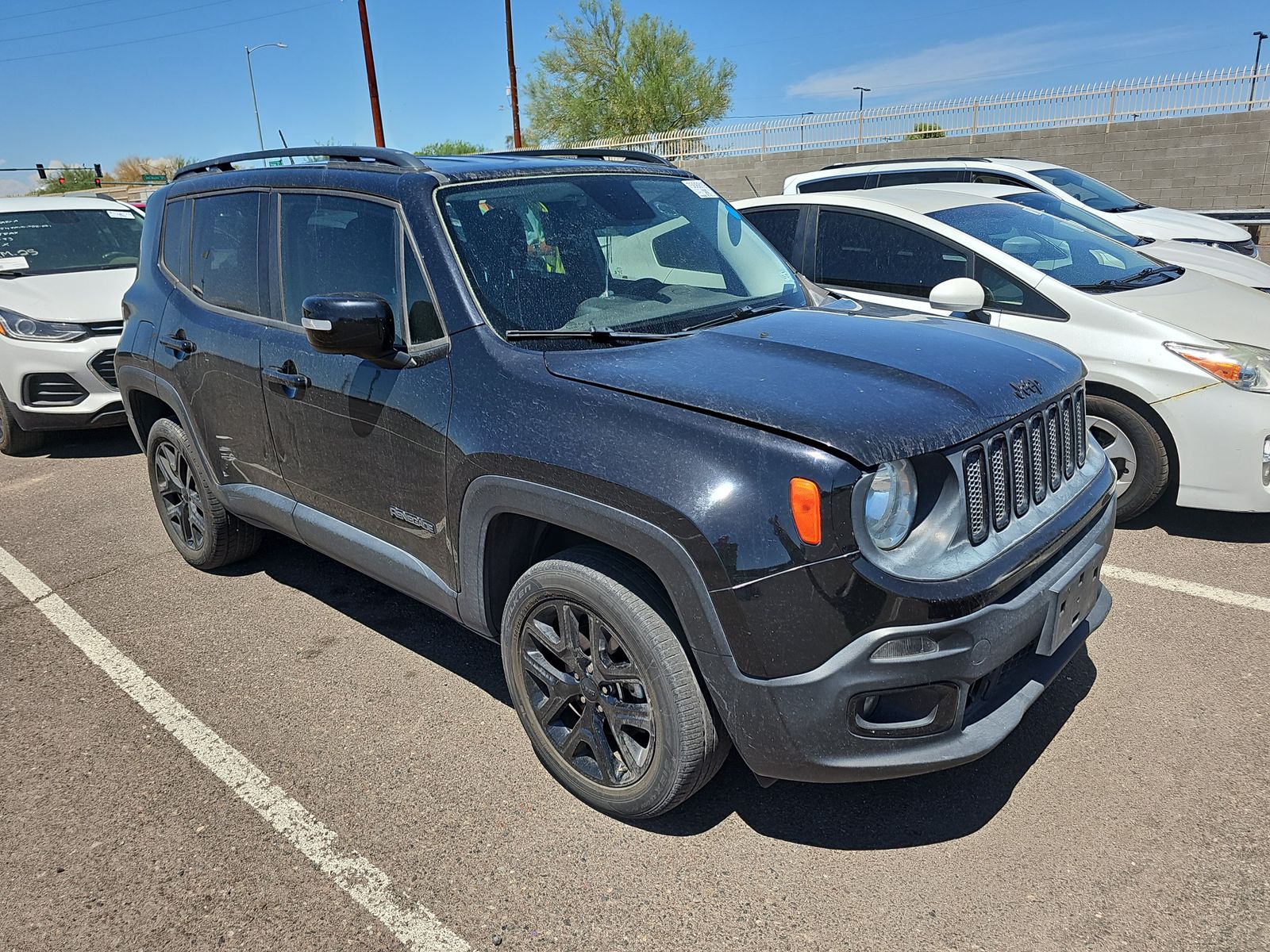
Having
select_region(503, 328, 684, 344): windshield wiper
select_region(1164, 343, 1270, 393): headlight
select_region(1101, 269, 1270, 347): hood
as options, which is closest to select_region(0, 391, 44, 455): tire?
select_region(503, 328, 684, 344): windshield wiper

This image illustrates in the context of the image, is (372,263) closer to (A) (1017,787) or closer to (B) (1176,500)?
(A) (1017,787)

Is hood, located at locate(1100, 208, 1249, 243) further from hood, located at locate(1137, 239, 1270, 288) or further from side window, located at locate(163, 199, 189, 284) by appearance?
side window, located at locate(163, 199, 189, 284)

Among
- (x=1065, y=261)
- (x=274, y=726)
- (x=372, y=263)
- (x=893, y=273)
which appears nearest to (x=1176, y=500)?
(x=1065, y=261)

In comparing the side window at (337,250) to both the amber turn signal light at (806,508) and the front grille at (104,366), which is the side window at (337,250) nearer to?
the amber turn signal light at (806,508)

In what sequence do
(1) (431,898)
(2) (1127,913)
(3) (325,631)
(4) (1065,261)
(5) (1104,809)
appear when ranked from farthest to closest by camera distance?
(4) (1065,261) < (3) (325,631) < (5) (1104,809) < (1) (431,898) < (2) (1127,913)

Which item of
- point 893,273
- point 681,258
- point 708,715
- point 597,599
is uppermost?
point 681,258

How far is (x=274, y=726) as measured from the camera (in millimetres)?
3373

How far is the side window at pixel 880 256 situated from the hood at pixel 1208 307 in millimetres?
894

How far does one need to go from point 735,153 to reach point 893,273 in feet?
65.8

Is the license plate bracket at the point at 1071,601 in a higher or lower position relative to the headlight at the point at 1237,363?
lower

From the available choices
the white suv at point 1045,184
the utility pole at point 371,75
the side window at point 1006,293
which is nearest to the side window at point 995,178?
the white suv at point 1045,184

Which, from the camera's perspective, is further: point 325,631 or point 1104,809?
point 325,631

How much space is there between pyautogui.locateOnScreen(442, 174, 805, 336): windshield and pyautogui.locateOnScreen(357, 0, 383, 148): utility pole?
2162cm

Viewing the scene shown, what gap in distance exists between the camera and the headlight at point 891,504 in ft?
7.42
